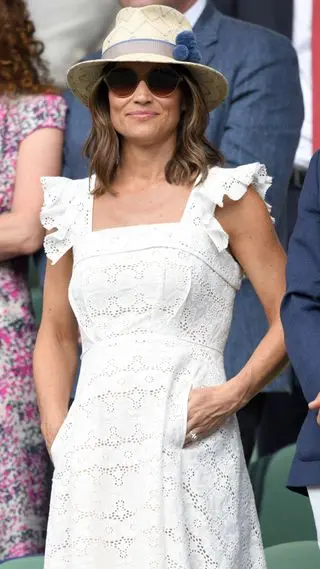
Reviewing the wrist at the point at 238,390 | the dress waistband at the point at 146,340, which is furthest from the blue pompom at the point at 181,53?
the wrist at the point at 238,390

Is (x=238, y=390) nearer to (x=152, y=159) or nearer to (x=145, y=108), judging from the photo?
(x=152, y=159)

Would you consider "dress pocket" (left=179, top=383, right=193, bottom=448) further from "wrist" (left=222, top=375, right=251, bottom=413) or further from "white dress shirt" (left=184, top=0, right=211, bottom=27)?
"white dress shirt" (left=184, top=0, right=211, bottom=27)

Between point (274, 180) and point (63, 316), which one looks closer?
point (63, 316)

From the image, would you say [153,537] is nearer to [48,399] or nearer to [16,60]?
[48,399]

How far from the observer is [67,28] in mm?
6449

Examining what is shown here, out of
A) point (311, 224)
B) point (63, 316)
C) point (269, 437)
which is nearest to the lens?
point (311, 224)

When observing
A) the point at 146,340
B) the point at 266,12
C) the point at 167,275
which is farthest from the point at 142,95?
the point at 266,12

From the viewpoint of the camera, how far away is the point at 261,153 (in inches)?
214

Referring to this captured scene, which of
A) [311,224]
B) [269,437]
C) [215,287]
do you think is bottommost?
[269,437]

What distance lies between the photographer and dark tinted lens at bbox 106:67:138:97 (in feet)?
15.3

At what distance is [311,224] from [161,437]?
2.15 ft

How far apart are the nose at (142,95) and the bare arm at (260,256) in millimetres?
344

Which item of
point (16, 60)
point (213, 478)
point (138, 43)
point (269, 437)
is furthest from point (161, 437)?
point (269, 437)

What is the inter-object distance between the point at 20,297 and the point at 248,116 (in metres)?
0.90
